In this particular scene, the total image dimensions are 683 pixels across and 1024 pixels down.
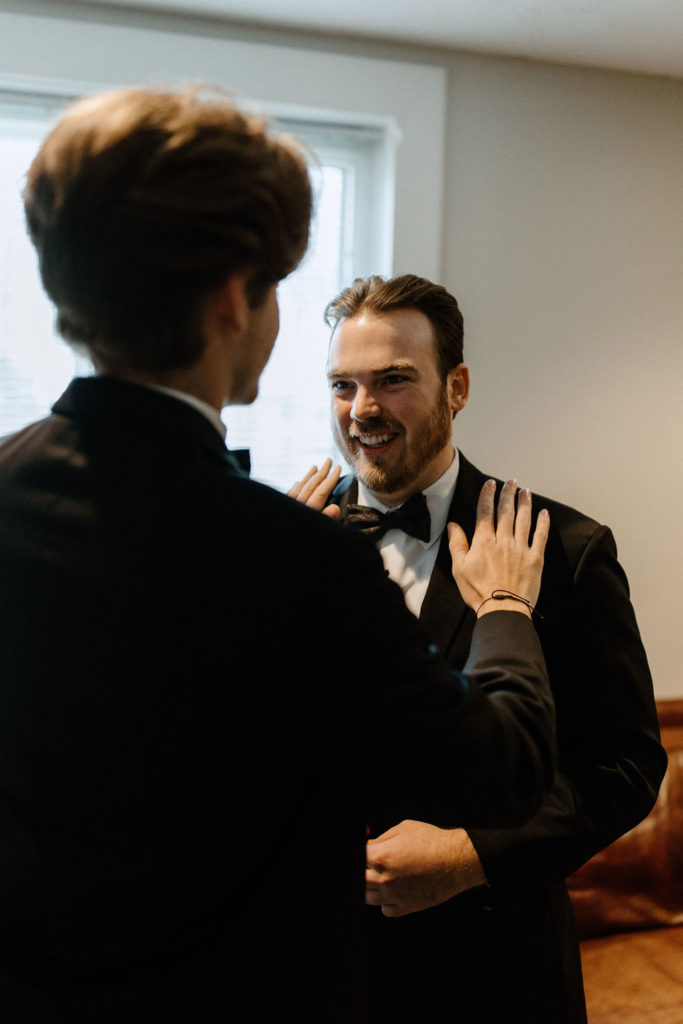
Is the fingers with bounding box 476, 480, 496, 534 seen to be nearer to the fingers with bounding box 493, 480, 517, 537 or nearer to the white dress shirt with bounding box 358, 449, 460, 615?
the fingers with bounding box 493, 480, 517, 537

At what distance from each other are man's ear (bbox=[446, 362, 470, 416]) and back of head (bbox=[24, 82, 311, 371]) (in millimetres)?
928

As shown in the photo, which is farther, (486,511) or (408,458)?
(408,458)

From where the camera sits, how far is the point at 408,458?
152cm

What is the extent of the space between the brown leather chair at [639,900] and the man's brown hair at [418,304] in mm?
1425

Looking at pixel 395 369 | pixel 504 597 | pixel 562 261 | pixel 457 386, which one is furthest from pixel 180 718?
pixel 562 261

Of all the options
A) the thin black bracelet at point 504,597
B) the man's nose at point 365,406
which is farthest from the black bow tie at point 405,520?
the thin black bracelet at point 504,597

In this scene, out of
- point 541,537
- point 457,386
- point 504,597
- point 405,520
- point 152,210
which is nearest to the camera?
point 152,210

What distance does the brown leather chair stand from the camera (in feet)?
6.93

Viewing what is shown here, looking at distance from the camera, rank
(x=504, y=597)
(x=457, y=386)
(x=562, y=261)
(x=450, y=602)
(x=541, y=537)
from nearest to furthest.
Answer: (x=504, y=597)
(x=541, y=537)
(x=450, y=602)
(x=457, y=386)
(x=562, y=261)

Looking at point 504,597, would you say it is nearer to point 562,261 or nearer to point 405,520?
point 405,520

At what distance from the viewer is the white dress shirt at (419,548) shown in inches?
58.4

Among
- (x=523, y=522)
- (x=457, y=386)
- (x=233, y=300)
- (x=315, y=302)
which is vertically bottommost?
(x=523, y=522)

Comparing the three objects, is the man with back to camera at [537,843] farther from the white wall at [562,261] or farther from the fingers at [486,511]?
the white wall at [562,261]

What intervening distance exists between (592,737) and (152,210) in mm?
976
